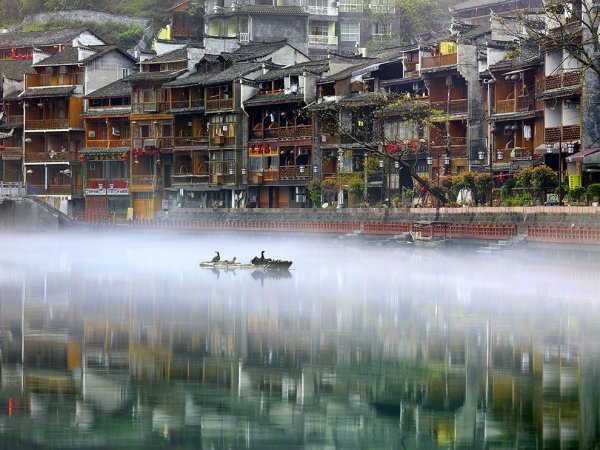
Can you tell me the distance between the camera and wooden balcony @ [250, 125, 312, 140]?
323 feet

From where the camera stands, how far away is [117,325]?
4019cm

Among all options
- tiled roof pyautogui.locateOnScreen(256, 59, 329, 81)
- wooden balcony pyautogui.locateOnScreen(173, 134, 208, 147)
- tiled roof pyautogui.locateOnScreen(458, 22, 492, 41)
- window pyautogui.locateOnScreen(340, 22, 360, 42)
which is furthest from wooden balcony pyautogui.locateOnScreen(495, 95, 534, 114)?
window pyautogui.locateOnScreen(340, 22, 360, 42)

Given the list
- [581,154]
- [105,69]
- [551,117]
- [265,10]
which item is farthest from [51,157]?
[581,154]

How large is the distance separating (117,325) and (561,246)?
28121mm

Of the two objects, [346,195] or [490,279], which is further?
[346,195]

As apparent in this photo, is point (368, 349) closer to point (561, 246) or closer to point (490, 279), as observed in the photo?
point (490, 279)

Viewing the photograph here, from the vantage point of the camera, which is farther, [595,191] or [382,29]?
[382,29]

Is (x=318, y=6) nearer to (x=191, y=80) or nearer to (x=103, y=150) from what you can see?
(x=191, y=80)

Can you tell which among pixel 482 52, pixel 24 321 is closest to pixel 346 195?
pixel 482 52

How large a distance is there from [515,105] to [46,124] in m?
50.0

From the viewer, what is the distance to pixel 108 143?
113312 mm

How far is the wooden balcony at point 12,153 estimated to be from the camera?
11944 cm

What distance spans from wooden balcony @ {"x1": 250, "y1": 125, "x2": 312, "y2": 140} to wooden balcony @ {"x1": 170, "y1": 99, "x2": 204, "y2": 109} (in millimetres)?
5397

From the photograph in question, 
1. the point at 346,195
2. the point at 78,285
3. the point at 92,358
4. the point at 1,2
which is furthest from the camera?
the point at 1,2
